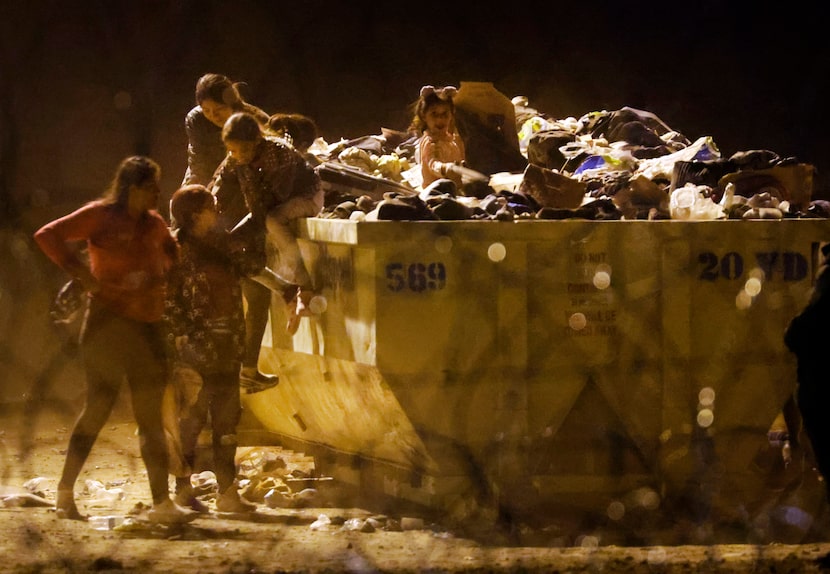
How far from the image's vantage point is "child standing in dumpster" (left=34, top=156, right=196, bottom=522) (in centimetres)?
518

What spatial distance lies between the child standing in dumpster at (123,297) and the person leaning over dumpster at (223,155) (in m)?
0.79

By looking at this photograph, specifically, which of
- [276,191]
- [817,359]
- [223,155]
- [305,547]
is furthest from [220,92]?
[817,359]

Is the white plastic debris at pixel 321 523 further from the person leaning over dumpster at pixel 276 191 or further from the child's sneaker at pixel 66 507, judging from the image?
the child's sneaker at pixel 66 507

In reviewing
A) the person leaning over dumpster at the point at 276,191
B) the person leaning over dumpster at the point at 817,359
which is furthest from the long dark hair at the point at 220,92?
the person leaning over dumpster at the point at 817,359

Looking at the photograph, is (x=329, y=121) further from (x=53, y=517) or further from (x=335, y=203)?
(x=53, y=517)

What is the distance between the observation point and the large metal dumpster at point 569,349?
5297 millimetres

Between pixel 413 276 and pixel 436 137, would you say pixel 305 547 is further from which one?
pixel 436 137

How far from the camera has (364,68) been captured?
1192 cm

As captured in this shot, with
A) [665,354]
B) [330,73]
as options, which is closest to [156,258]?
[665,354]

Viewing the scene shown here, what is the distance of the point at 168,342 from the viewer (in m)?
5.56

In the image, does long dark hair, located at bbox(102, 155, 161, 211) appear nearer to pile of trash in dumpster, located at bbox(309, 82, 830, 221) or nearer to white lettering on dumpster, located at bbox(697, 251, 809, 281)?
pile of trash in dumpster, located at bbox(309, 82, 830, 221)

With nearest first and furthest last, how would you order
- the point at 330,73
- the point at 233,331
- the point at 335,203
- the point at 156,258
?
the point at 156,258, the point at 233,331, the point at 335,203, the point at 330,73

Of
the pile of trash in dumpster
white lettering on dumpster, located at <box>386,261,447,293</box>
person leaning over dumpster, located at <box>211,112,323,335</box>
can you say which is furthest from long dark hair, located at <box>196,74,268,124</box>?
white lettering on dumpster, located at <box>386,261,447,293</box>

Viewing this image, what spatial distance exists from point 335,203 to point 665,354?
1.93 metres
